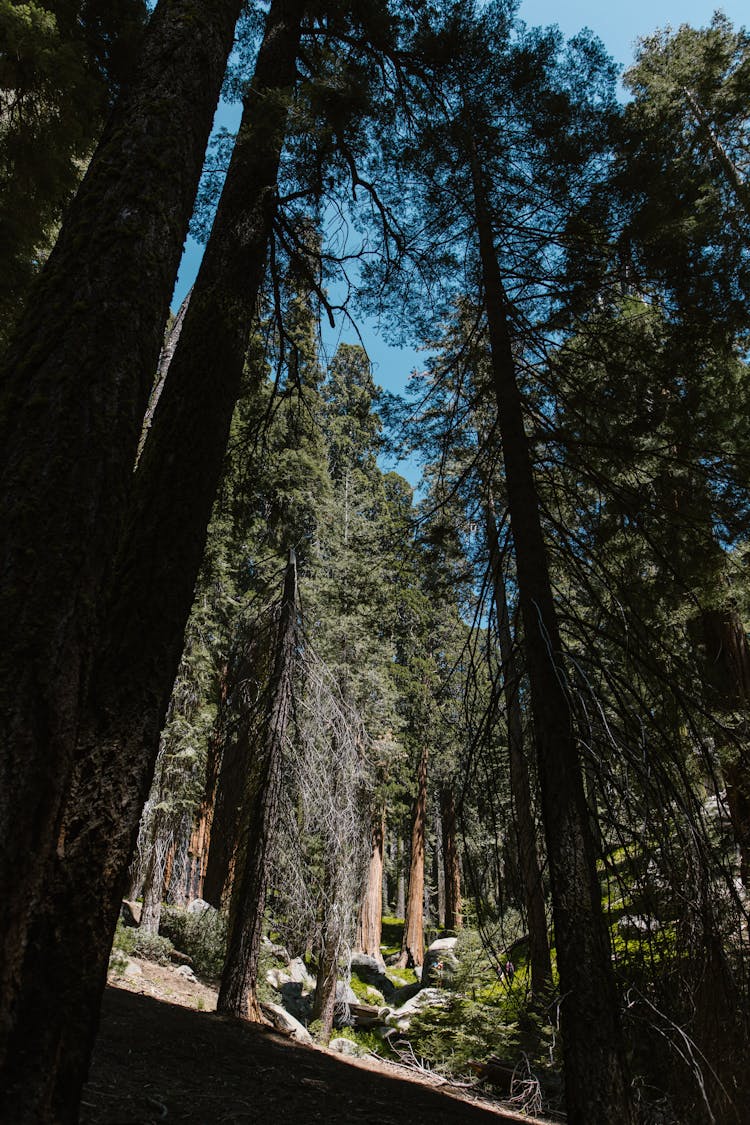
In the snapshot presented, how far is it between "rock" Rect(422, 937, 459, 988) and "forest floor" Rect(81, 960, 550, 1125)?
14.3ft

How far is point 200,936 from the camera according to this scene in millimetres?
11602

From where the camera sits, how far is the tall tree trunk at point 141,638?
1.86 m

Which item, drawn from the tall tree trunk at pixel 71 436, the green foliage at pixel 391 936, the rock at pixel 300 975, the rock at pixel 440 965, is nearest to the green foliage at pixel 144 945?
the rock at pixel 300 975

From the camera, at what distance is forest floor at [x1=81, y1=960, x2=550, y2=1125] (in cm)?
296

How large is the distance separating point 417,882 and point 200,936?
24.7 feet

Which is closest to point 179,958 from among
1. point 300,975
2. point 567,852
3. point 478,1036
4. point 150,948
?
point 150,948

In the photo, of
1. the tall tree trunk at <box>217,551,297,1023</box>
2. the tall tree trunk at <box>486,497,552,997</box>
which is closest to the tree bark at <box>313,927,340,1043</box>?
the tall tree trunk at <box>217,551,297,1023</box>

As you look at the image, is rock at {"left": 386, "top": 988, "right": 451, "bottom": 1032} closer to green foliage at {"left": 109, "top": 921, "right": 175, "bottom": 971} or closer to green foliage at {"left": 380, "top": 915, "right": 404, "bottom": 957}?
green foliage at {"left": 109, "top": 921, "right": 175, "bottom": 971}

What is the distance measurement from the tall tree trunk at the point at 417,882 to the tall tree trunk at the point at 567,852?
1459cm

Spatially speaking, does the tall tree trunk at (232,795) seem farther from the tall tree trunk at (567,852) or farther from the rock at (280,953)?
the rock at (280,953)

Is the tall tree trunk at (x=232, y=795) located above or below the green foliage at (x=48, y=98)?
below

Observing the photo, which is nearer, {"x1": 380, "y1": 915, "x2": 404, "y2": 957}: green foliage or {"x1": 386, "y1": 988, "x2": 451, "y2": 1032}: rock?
{"x1": 386, "y1": 988, "x2": 451, "y2": 1032}: rock

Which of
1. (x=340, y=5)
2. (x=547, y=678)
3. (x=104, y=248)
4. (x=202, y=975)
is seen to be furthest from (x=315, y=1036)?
(x=340, y=5)

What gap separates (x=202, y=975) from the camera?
10.9 meters
